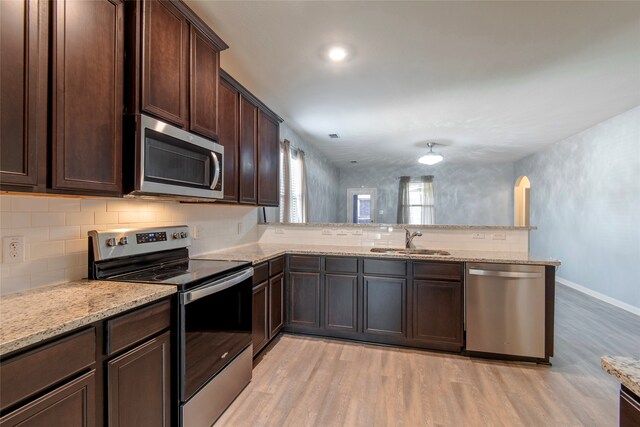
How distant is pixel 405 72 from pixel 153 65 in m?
2.05

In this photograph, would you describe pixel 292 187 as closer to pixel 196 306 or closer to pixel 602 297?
pixel 196 306

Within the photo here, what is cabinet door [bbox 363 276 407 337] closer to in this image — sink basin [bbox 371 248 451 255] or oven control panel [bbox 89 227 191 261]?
sink basin [bbox 371 248 451 255]

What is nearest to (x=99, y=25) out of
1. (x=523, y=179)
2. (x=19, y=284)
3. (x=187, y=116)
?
(x=187, y=116)

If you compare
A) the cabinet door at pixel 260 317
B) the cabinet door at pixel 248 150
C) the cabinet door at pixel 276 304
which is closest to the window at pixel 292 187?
the cabinet door at pixel 248 150

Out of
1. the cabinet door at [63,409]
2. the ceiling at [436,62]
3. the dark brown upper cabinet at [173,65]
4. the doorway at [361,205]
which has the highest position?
the ceiling at [436,62]

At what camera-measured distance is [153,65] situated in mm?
1587

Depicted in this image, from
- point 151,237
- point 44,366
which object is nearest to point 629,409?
point 44,366

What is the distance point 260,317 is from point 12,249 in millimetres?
1611

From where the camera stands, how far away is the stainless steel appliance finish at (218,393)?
62.7 inches

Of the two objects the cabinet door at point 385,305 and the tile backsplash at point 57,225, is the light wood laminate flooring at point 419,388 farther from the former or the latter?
the tile backsplash at point 57,225

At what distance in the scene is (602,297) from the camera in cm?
417

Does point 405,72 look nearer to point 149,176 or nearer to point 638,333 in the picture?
point 149,176

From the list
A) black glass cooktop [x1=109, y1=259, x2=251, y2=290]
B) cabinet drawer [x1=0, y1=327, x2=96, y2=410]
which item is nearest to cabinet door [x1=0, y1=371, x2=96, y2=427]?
cabinet drawer [x1=0, y1=327, x2=96, y2=410]

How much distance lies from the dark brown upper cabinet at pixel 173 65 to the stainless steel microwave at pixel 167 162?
80 millimetres
